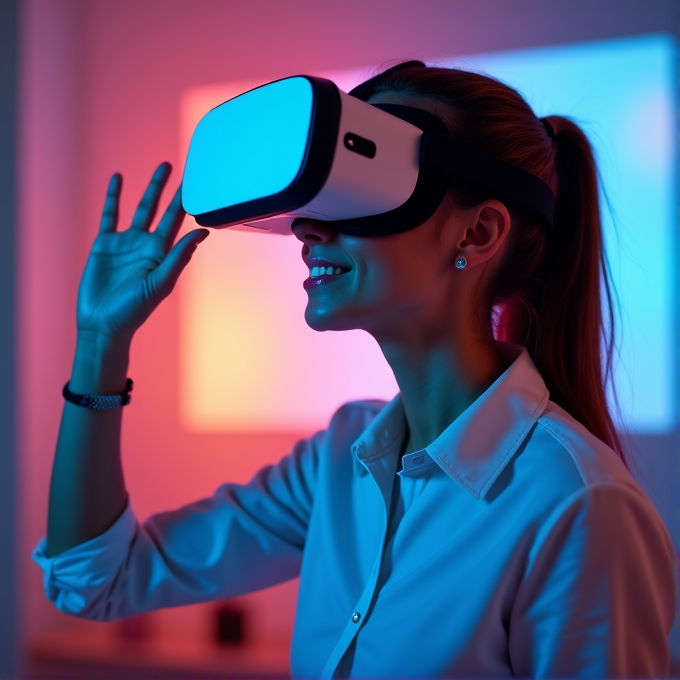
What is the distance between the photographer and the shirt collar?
0.70 meters

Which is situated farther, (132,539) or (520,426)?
(132,539)

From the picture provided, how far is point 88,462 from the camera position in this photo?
0.86 meters

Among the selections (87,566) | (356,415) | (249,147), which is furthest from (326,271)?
(87,566)

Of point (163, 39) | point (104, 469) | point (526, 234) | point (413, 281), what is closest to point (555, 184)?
point (526, 234)

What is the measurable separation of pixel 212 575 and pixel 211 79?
5.53ft

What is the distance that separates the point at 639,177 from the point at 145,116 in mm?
1569

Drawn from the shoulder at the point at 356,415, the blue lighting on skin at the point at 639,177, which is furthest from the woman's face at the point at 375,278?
the blue lighting on skin at the point at 639,177

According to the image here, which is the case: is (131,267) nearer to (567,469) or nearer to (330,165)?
(330,165)

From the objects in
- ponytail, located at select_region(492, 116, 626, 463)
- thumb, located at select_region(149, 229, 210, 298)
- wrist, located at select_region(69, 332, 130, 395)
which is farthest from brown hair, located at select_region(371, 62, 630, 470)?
wrist, located at select_region(69, 332, 130, 395)

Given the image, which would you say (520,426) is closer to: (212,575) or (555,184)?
(555,184)

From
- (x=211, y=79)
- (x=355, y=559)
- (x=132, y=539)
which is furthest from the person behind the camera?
(x=211, y=79)

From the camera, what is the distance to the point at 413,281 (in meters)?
0.74

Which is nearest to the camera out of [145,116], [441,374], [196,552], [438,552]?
[438,552]

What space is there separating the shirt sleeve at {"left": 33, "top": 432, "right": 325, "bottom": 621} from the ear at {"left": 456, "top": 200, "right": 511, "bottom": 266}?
390 millimetres
